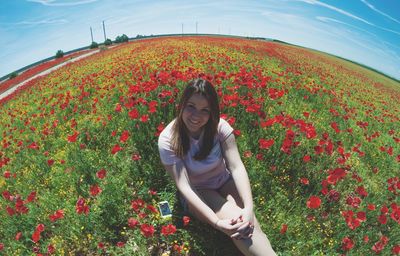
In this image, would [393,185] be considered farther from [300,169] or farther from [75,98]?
[75,98]

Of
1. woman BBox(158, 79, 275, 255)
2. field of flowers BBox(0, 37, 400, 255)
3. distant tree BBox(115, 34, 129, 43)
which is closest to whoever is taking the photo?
woman BBox(158, 79, 275, 255)

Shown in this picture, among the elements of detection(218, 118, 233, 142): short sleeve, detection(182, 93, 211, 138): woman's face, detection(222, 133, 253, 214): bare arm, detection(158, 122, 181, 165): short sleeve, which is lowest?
detection(222, 133, 253, 214): bare arm

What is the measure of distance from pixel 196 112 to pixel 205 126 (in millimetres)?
308

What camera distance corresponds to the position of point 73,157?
175 inches

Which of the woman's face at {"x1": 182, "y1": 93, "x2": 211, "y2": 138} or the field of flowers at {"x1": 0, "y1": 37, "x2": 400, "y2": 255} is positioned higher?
the woman's face at {"x1": 182, "y1": 93, "x2": 211, "y2": 138}

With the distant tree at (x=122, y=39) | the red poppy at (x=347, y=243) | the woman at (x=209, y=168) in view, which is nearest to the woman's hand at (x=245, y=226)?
the woman at (x=209, y=168)

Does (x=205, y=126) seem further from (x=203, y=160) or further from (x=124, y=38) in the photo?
(x=124, y=38)

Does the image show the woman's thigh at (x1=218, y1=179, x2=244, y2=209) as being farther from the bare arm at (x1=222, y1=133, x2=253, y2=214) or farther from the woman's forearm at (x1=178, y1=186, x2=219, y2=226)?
the woman's forearm at (x1=178, y1=186, x2=219, y2=226)

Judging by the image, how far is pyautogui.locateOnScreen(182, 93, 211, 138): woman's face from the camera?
2.96m

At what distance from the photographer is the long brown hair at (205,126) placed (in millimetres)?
2934

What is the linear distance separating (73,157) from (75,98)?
3955 millimetres

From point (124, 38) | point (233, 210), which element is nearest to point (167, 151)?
point (233, 210)

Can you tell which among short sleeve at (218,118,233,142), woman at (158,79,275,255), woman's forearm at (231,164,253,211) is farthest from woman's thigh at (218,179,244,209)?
short sleeve at (218,118,233,142)

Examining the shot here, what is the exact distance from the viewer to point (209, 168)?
332 cm
